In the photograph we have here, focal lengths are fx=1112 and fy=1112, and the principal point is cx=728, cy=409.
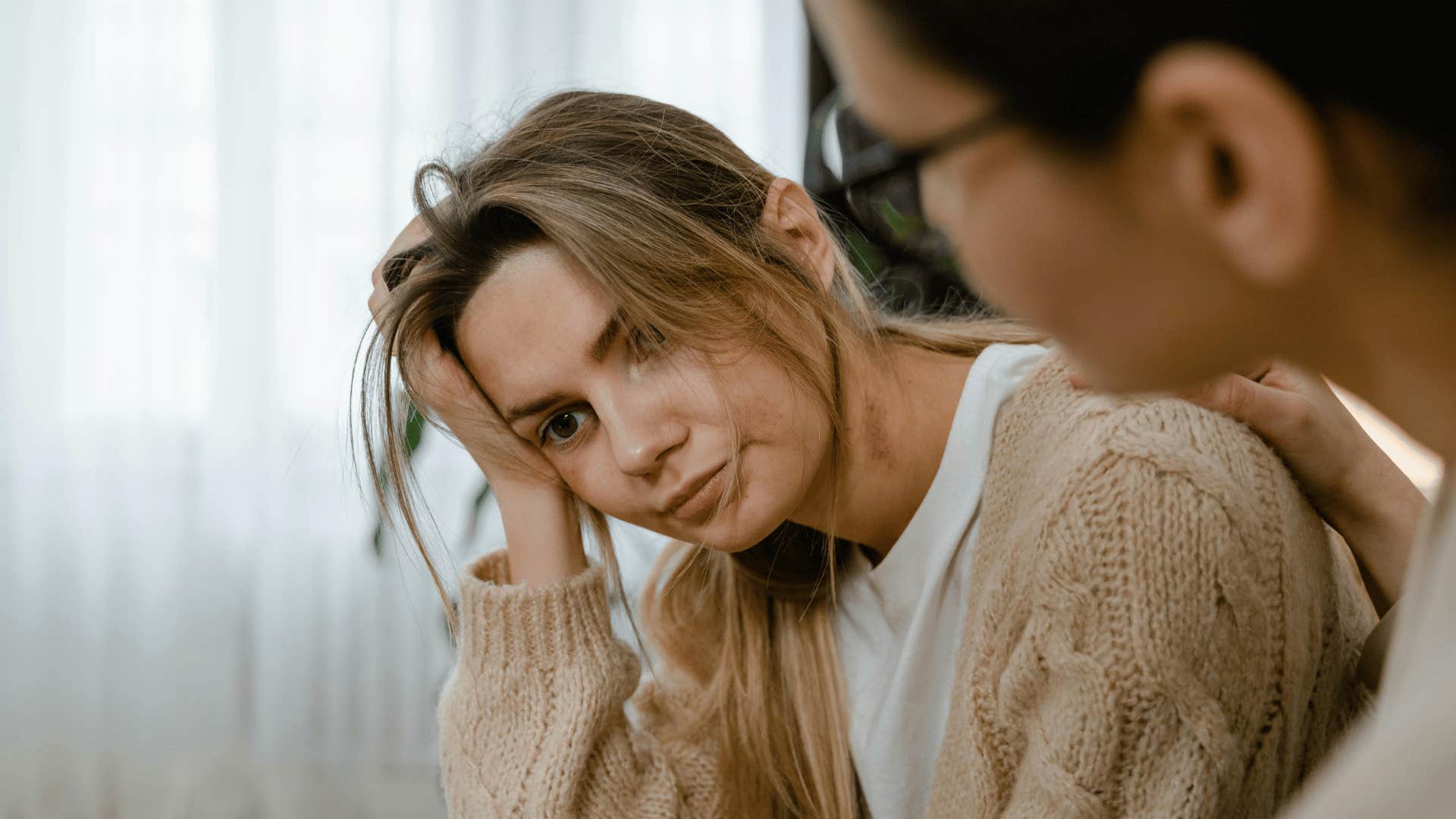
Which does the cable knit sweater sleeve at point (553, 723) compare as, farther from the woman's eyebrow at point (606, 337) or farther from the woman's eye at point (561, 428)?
the woman's eyebrow at point (606, 337)

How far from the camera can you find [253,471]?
238 cm

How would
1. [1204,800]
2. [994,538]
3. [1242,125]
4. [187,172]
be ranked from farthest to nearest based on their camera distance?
[187,172] < [994,538] < [1204,800] < [1242,125]

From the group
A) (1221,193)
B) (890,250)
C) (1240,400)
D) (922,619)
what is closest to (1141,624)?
(1240,400)

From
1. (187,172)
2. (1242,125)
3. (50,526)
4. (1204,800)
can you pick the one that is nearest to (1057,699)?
(1204,800)

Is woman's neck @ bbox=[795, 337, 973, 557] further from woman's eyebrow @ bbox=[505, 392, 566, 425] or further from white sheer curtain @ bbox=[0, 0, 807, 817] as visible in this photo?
white sheer curtain @ bbox=[0, 0, 807, 817]

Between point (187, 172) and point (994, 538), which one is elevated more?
point (187, 172)

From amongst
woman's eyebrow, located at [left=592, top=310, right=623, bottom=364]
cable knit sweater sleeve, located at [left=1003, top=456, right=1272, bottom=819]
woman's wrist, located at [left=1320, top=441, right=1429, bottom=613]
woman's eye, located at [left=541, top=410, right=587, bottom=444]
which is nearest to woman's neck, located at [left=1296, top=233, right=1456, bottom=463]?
cable knit sweater sleeve, located at [left=1003, top=456, right=1272, bottom=819]

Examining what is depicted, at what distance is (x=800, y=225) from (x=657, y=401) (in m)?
0.25

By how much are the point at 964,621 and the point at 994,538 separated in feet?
0.26

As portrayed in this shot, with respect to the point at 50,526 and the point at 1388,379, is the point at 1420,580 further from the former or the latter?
the point at 50,526

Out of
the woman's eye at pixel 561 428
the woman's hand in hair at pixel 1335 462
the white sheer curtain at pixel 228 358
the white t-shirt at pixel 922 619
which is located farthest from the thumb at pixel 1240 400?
the white sheer curtain at pixel 228 358

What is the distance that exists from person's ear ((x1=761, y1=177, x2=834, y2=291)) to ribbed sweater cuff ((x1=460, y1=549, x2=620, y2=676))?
39 cm

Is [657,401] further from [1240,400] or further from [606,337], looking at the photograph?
[1240,400]

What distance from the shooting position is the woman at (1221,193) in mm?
338
